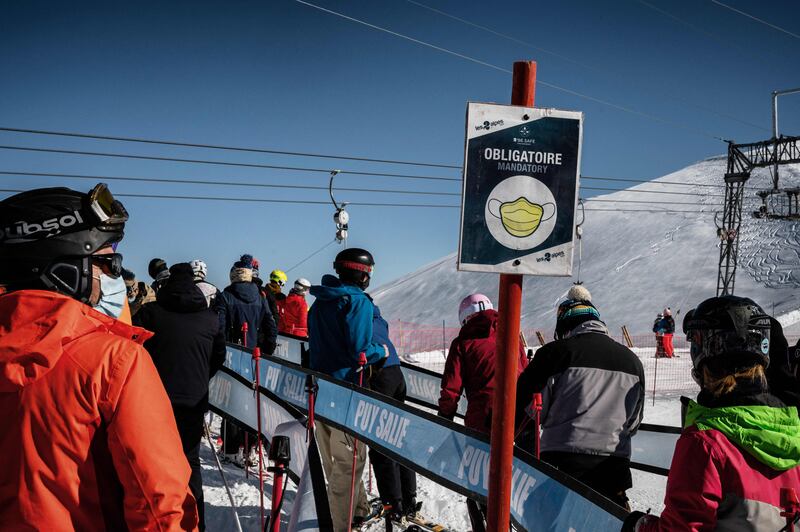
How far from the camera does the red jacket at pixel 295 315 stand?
10.9m

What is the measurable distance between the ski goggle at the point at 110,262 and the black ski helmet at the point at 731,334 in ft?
6.58

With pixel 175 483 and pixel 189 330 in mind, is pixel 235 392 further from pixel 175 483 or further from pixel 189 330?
pixel 175 483

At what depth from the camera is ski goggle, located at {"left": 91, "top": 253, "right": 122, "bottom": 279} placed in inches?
75.0

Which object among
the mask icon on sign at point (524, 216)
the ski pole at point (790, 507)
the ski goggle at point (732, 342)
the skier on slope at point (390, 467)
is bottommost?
the skier on slope at point (390, 467)

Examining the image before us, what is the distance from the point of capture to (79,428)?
1.57 metres

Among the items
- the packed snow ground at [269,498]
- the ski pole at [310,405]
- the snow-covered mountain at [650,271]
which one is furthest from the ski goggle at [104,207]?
the snow-covered mountain at [650,271]

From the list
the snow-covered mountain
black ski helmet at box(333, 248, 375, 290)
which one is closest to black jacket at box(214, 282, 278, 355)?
black ski helmet at box(333, 248, 375, 290)

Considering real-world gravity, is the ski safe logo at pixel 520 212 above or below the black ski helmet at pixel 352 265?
above

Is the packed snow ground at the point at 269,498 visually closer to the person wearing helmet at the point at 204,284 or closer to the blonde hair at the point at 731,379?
the person wearing helmet at the point at 204,284

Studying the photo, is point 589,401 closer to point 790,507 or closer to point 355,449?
point 790,507

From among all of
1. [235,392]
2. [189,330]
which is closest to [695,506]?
[189,330]

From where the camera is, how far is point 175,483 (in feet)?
5.32

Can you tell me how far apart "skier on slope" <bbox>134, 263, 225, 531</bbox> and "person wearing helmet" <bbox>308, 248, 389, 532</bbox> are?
1.05 metres

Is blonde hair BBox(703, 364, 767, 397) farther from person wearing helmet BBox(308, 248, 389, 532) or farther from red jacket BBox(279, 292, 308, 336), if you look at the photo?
red jacket BBox(279, 292, 308, 336)
